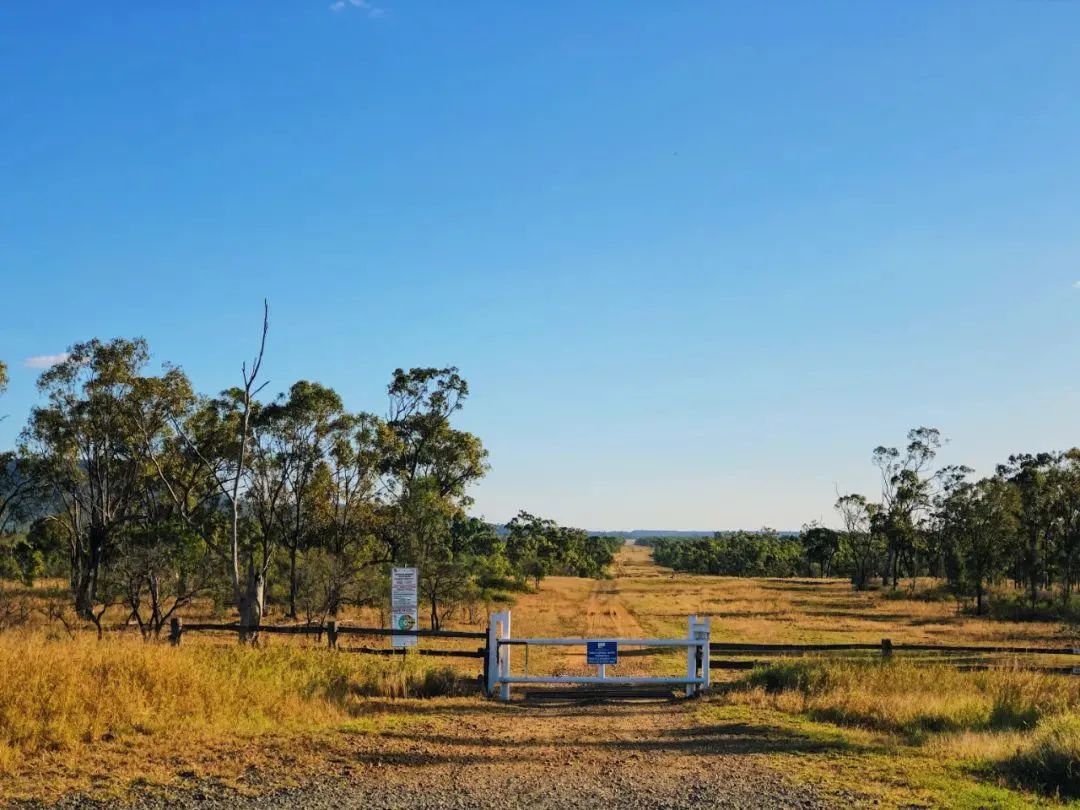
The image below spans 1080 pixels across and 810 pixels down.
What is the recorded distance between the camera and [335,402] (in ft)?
106

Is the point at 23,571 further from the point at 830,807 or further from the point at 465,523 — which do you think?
the point at 830,807

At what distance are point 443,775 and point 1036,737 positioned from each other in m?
6.55

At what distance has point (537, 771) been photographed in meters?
9.32

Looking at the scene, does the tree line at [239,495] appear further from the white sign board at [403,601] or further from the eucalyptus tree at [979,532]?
the eucalyptus tree at [979,532]

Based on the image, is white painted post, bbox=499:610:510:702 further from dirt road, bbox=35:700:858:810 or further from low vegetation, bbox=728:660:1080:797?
low vegetation, bbox=728:660:1080:797

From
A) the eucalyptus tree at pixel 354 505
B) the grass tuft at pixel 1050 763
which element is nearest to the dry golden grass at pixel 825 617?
the eucalyptus tree at pixel 354 505

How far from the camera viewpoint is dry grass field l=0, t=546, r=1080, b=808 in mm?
8672

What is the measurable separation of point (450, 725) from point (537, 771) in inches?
115

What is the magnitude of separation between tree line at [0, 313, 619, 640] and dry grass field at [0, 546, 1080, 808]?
34.6ft

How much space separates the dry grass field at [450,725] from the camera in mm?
8672

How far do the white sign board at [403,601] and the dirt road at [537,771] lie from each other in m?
4.95

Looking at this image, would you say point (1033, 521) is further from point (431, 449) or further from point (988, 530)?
point (431, 449)

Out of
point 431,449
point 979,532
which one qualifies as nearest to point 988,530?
point 979,532

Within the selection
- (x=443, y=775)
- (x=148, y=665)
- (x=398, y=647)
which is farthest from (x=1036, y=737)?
(x=398, y=647)
